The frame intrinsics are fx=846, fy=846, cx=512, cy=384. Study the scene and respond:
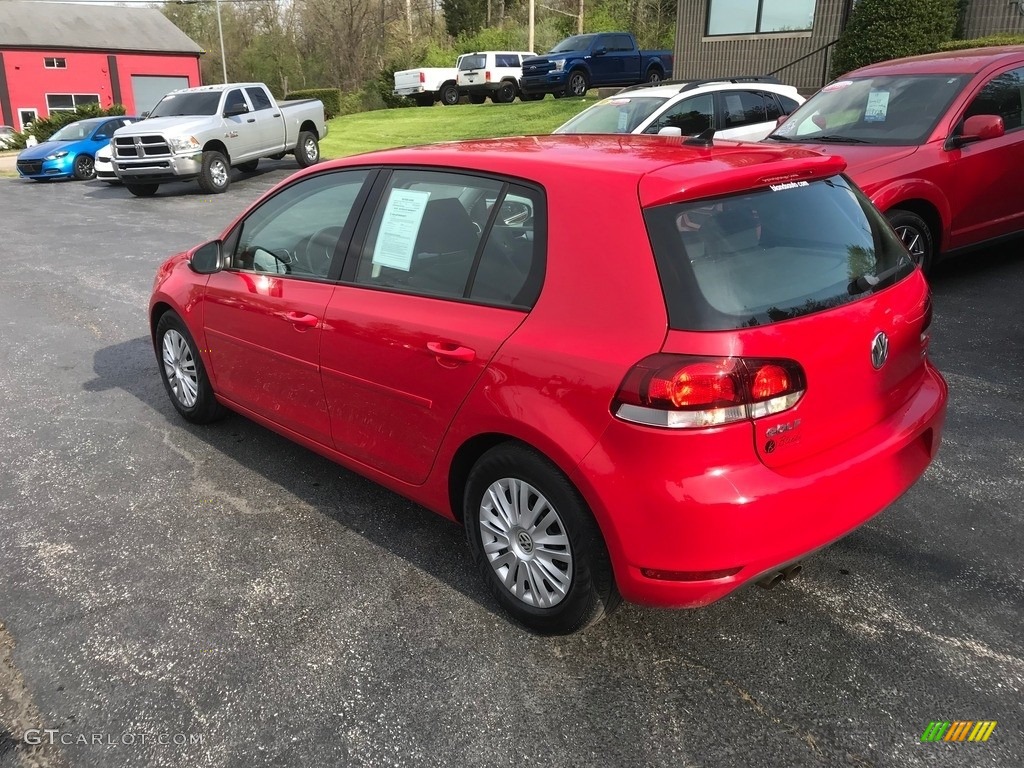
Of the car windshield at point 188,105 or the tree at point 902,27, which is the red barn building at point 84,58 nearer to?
the car windshield at point 188,105

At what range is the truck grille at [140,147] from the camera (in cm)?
1653

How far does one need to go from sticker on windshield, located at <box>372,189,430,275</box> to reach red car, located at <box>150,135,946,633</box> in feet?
0.04

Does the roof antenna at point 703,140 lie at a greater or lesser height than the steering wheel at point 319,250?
greater

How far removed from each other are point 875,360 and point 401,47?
5039 cm

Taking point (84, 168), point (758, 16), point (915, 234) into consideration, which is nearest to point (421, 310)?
point (915, 234)

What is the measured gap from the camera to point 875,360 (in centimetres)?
282

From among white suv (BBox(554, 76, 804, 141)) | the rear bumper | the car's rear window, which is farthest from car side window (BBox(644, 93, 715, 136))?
the rear bumper

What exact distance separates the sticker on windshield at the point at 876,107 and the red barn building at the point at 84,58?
4908 centimetres

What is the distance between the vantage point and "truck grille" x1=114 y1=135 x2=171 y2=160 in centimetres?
1653

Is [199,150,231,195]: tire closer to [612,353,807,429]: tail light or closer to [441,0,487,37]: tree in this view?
[612,353,807,429]: tail light

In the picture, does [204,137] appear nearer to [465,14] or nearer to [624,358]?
[624,358]

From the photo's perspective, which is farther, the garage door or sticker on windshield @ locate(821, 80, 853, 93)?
the garage door

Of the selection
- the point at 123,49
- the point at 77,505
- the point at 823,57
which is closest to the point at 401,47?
the point at 123,49

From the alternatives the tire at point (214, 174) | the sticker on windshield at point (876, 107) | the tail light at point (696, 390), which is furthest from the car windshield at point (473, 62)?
the tail light at point (696, 390)
